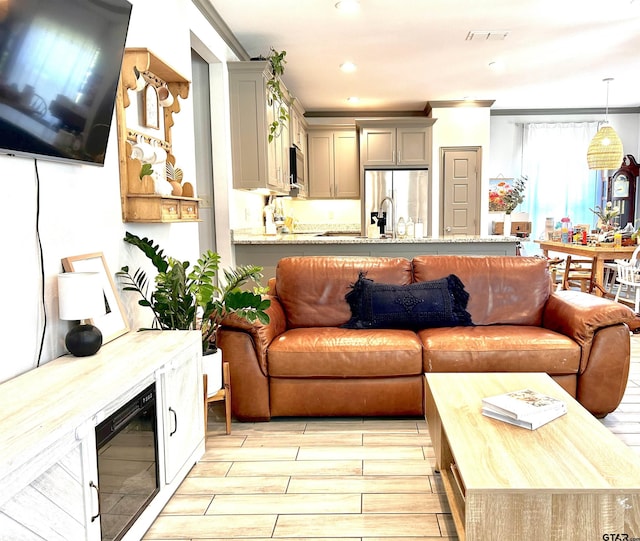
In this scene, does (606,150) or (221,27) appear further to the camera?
(606,150)

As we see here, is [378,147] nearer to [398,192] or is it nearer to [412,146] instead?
[412,146]

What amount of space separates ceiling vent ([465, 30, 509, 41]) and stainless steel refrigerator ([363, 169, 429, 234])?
Result: 8.51 feet

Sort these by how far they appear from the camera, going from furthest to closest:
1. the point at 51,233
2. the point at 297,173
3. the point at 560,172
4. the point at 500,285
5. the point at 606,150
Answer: the point at 560,172 < the point at 297,173 < the point at 606,150 < the point at 500,285 < the point at 51,233

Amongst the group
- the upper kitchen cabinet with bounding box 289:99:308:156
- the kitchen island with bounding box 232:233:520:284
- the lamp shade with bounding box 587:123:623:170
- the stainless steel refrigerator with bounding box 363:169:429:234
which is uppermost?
the upper kitchen cabinet with bounding box 289:99:308:156

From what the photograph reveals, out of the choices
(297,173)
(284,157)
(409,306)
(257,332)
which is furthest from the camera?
(297,173)

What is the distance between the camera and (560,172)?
7.97 metres

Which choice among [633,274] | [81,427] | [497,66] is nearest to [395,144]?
[497,66]

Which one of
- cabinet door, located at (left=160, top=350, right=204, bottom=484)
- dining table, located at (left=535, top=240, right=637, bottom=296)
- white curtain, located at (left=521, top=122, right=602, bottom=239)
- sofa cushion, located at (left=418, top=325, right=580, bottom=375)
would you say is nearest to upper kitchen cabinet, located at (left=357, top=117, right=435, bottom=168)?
white curtain, located at (left=521, top=122, right=602, bottom=239)

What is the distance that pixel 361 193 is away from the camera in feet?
23.8

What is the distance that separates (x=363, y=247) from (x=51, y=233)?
3078mm

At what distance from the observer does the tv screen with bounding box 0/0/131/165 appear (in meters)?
1.64

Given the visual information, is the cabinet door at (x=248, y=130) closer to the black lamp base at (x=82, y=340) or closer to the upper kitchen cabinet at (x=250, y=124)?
the upper kitchen cabinet at (x=250, y=124)

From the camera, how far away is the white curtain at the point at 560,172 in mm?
7883

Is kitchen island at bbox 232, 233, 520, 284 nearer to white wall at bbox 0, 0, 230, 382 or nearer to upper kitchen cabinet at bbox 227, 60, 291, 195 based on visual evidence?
upper kitchen cabinet at bbox 227, 60, 291, 195
